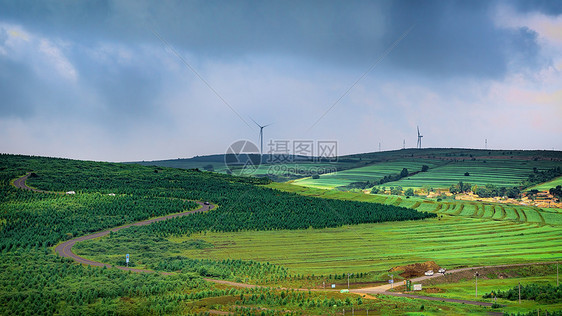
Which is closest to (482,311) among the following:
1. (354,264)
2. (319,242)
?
(354,264)

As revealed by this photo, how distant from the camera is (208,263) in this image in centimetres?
8862

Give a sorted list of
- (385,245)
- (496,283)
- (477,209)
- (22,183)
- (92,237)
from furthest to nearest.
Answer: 1. (22,183)
2. (477,209)
3. (92,237)
4. (385,245)
5. (496,283)

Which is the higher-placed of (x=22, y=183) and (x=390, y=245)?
(x=22, y=183)

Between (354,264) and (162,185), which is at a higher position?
(162,185)

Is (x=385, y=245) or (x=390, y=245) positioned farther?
(x=385, y=245)

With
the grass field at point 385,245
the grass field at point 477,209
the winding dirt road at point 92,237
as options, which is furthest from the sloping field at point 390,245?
the winding dirt road at point 92,237

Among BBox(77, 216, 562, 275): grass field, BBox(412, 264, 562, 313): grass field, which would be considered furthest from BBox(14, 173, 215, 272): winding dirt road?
BBox(412, 264, 562, 313): grass field

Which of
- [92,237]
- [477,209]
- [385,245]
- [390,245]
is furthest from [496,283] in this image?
[477,209]

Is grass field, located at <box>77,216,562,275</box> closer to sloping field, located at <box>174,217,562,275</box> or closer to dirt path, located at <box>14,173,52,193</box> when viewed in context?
sloping field, located at <box>174,217,562,275</box>

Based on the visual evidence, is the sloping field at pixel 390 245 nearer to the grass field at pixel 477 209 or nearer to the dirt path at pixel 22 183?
the grass field at pixel 477 209

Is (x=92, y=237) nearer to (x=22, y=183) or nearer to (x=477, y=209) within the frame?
(x=22, y=183)

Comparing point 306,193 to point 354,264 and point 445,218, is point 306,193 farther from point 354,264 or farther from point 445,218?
point 354,264

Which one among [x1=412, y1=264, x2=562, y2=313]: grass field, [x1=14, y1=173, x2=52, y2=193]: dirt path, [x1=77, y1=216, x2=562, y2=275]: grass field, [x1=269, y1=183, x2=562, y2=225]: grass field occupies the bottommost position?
[x1=412, y1=264, x2=562, y2=313]: grass field

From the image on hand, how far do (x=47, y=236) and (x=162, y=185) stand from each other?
261 ft
